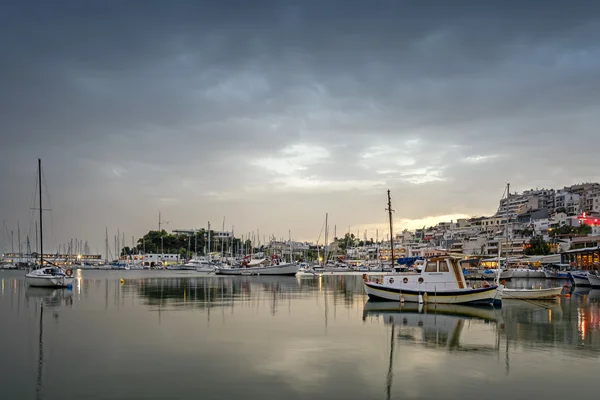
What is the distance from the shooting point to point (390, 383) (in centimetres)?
1522

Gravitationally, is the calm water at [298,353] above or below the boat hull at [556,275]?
above

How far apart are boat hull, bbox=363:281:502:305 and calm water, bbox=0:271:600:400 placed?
1.47 m

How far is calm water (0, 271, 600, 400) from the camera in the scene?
14602mm

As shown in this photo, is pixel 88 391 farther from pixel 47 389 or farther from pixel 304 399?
pixel 304 399

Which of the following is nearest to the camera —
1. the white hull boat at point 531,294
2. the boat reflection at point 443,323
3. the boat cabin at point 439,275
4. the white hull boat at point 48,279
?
the boat reflection at point 443,323

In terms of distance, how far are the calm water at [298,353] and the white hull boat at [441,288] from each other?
60.9 inches

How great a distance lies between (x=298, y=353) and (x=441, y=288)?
1887 cm

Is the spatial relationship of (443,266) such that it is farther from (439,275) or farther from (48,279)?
(48,279)

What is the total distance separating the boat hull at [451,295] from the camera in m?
34.7

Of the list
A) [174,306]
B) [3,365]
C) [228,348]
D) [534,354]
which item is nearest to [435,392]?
[534,354]

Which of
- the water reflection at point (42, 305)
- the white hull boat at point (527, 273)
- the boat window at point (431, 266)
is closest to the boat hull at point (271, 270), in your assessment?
the white hull boat at point (527, 273)

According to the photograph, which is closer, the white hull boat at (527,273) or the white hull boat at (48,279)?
the white hull boat at (48,279)

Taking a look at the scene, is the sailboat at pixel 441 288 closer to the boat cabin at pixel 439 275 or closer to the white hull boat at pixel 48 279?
the boat cabin at pixel 439 275

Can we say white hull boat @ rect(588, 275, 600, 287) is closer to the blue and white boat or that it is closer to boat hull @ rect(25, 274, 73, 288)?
the blue and white boat
